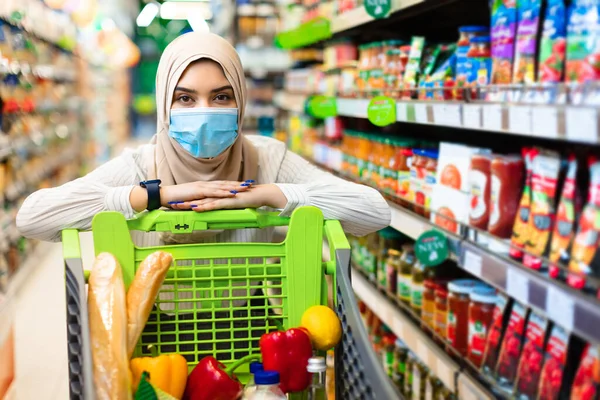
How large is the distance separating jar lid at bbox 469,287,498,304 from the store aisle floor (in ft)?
6.57

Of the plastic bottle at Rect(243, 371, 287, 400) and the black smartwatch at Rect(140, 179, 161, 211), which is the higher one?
the black smartwatch at Rect(140, 179, 161, 211)

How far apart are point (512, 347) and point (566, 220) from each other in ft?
1.70

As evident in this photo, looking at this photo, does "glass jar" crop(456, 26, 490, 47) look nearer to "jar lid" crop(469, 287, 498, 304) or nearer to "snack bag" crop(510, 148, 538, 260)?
"snack bag" crop(510, 148, 538, 260)

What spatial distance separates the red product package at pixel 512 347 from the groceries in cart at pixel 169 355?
0.77 meters

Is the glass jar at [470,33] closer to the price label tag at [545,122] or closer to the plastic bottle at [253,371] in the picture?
the price label tag at [545,122]

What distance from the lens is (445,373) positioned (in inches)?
98.7

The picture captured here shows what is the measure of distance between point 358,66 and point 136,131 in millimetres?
21209

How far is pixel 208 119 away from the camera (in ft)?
6.44

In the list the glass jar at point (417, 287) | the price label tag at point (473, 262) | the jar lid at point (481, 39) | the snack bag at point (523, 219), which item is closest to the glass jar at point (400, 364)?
the glass jar at point (417, 287)

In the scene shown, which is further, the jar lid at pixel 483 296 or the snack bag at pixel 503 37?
the jar lid at pixel 483 296

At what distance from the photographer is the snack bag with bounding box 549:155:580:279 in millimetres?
1843

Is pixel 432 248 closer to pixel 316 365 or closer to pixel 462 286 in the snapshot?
pixel 462 286

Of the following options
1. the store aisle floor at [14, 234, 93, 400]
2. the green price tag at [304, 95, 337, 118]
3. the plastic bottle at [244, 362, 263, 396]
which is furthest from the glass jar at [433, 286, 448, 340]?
the store aisle floor at [14, 234, 93, 400]

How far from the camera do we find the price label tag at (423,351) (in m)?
2.70
